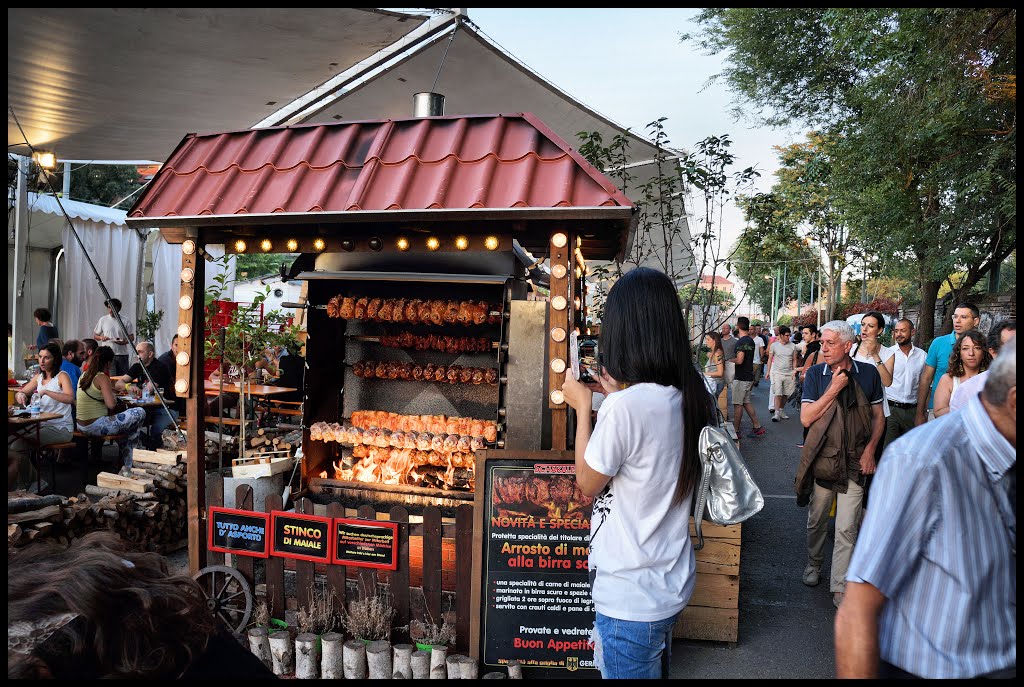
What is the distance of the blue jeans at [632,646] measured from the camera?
2.40 meters

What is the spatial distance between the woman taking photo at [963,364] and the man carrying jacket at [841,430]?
1152 millimetres

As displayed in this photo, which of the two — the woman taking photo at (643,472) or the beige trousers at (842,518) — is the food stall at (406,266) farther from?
the beige trousers at (842,518)

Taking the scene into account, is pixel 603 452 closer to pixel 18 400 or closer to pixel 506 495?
pixel 506 495

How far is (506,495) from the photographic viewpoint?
15.1 ft

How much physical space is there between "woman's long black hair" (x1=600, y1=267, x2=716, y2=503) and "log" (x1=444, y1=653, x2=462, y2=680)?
270 cm

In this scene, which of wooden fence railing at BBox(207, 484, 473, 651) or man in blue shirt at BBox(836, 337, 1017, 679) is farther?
wooden fence railing at BBox(207, 484, 473, 651)

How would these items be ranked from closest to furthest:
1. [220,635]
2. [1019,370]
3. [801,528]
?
[1019,370] → [220,635] → [801,528]

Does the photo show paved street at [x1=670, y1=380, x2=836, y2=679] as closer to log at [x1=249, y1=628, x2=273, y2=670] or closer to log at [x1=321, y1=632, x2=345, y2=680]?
log at [x1=321, y1=632, x2=345, y2=680]

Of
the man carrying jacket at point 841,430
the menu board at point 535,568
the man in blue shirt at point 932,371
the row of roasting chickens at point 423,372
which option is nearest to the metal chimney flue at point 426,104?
the row of roasting chickens at point 423,372

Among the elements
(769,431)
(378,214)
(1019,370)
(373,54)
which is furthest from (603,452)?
(769,431)

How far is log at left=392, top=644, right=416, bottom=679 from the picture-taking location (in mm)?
4516

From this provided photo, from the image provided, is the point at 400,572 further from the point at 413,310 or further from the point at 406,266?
the point at 406,266

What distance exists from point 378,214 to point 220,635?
310 centimetres

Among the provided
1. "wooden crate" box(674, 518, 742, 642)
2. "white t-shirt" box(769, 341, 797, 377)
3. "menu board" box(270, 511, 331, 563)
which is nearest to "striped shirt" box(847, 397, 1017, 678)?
"wooden crate" box(674, 518, 742, 642)
